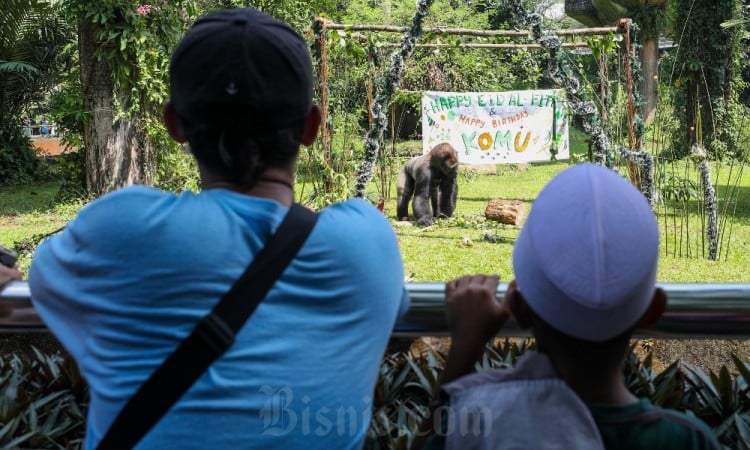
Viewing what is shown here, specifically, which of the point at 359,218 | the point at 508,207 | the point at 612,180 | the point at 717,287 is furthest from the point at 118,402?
the point at 508,207

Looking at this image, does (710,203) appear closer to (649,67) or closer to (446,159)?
(446,159)

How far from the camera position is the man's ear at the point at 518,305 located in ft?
3.90

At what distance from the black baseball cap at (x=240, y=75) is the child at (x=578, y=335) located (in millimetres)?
389

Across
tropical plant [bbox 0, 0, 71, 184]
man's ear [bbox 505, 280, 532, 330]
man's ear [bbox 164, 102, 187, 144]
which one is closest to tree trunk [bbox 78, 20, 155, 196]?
tropical plant [bbox 0, 0, 71, 184]

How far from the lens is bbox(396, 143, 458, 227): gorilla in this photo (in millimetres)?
11422

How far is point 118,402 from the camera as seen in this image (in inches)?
46.2

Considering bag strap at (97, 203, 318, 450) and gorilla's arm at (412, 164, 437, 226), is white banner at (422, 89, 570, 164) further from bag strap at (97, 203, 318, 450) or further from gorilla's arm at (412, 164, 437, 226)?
bag strap at (97, 203, 318, 450)

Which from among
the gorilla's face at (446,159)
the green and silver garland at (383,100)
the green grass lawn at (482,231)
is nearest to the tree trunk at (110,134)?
the green grass lawn at (482,231)

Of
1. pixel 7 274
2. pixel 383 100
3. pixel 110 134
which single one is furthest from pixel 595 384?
pixel 110 134

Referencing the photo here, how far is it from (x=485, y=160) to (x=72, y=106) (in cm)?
558

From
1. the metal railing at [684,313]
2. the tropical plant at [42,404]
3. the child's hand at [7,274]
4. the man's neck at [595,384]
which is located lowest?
the tropical plant at [42,404]

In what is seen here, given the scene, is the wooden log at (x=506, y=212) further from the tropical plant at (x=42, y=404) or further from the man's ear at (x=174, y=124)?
the man's ear at (x=174, y=124)

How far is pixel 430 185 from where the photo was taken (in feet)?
37.9

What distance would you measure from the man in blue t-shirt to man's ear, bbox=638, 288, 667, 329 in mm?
346
